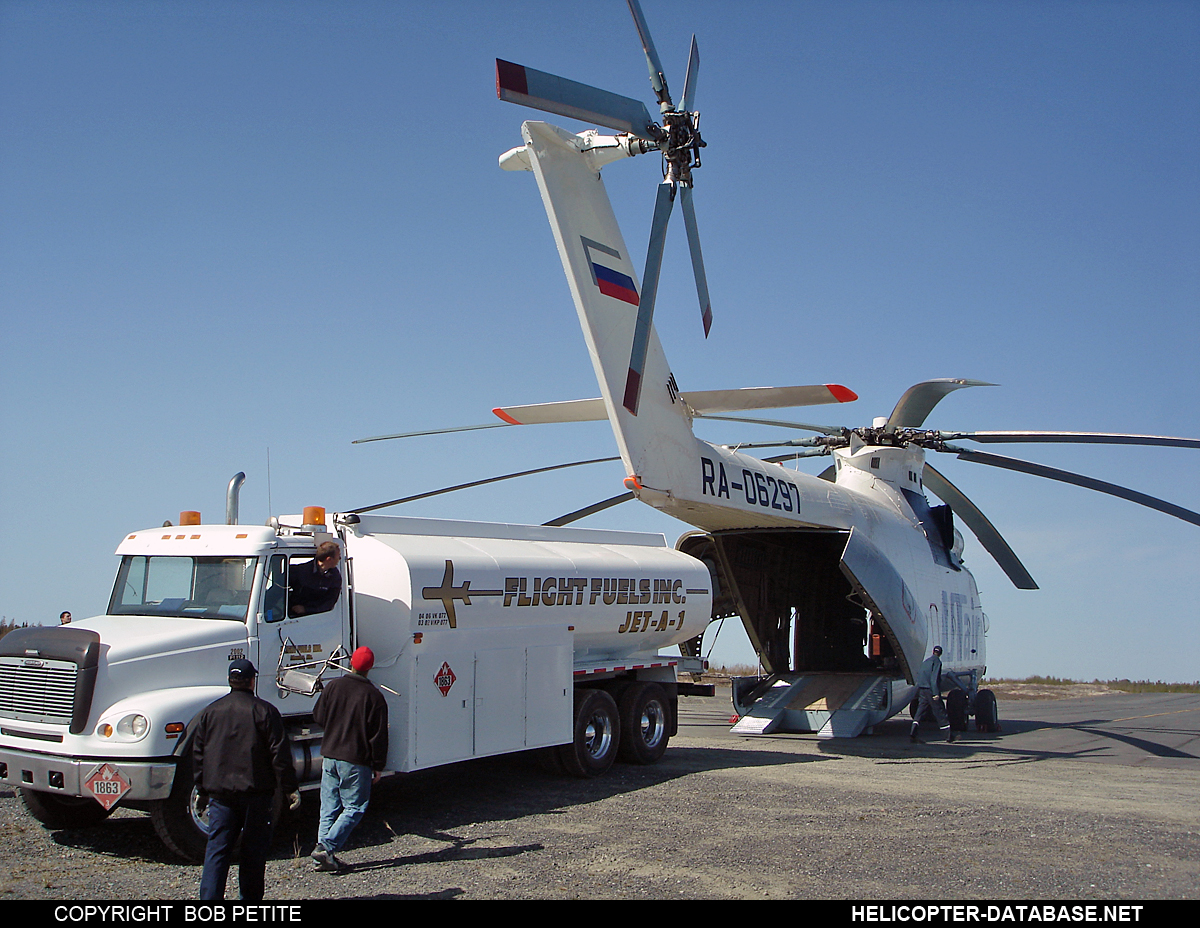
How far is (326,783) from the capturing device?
8.45 metres

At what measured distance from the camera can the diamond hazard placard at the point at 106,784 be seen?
7.96 meters

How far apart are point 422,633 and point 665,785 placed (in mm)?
4118

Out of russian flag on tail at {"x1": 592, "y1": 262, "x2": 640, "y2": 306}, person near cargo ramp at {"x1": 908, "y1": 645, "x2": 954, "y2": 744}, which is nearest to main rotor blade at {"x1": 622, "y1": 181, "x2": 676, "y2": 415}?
russian flag on tail at {"x1": 592, "y1": 262, "x2": 640, "y2": 306}

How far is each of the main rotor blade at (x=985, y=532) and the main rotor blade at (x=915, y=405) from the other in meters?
1.56

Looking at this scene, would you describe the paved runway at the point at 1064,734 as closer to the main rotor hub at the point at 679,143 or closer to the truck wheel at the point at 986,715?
the truck wheel at the point at 986,715

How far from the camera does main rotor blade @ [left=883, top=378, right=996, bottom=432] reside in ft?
65.4

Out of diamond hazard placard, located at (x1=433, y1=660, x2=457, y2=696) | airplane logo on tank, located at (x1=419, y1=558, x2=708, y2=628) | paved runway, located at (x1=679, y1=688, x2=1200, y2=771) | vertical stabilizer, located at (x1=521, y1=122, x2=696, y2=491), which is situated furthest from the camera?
paved runway, located at (x1=679, y1=688, x2=1200, y2=771)

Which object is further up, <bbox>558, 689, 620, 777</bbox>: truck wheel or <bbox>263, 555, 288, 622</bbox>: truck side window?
<bbox>263, 555, 288, 622</bbox>: truck side window

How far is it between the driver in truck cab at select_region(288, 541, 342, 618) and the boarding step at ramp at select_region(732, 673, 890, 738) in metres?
10.3

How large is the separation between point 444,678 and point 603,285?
18.0 ft

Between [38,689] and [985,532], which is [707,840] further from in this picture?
[985,532]

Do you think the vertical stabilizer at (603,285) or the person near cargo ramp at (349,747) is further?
the vertical stabilizer at (603,285)

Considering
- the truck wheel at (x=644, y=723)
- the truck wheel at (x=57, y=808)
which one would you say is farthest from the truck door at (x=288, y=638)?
the truck wheel at (x=644, y=723)

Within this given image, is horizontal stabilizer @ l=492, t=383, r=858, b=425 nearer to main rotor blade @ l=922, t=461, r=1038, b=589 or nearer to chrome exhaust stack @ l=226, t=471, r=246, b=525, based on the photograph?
chrome exhaust stack @ l=226, t=471, r=246, b=525
